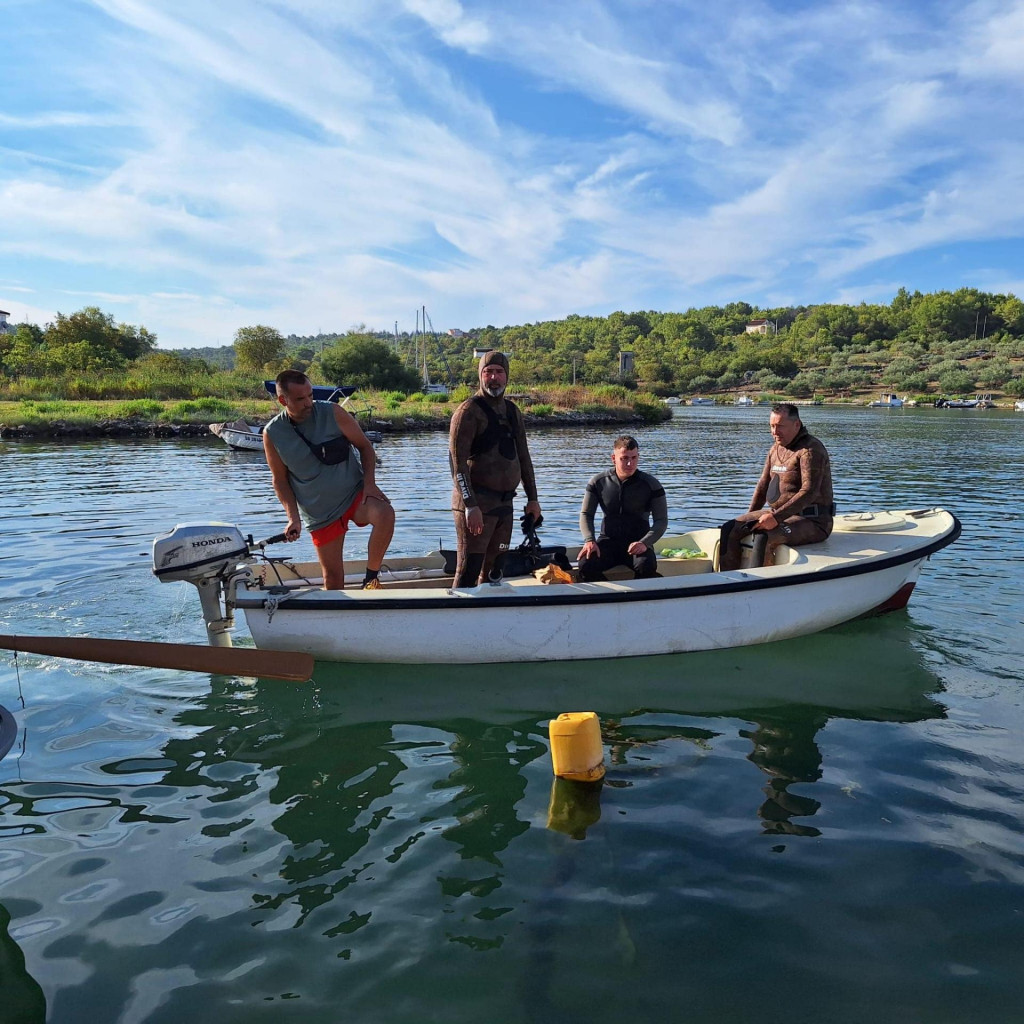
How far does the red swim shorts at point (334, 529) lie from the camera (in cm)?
555

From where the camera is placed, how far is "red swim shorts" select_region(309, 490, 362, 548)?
5551mm

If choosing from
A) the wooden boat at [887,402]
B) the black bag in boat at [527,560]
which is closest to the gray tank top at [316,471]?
the black bag in boat at [527,560]

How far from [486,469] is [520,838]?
2711 millimetres

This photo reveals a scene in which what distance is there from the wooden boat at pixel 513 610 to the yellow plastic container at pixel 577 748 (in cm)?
145

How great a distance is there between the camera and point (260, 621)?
17.2ft

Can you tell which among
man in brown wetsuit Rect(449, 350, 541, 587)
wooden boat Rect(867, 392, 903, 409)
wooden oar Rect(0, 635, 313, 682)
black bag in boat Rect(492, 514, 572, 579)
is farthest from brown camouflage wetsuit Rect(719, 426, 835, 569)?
wooden boat Rect(867, 392, 903, 409)

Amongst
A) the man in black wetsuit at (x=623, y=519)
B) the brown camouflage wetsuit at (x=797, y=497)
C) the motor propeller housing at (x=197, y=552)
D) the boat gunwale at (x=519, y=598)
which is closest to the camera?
the motor propeller housing at (x=197, y=552)

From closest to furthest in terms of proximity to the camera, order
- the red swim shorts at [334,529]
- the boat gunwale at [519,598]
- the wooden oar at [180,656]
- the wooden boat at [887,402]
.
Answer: the wooden oar at [180,656] < the boat gunwale at [519,598] < the red swim shorts at [334,529] < the wooden boat at [887,402]

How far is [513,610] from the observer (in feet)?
17.5

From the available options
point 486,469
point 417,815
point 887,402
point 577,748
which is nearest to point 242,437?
point 486,469

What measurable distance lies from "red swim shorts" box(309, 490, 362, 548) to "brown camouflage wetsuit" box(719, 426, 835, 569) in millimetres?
3218

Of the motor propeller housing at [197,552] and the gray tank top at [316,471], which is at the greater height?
the gray tank top at [316,471]

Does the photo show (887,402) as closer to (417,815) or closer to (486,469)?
(486,469)

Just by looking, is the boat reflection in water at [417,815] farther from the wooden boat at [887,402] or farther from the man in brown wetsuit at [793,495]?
the wooden boat at [887,402]
